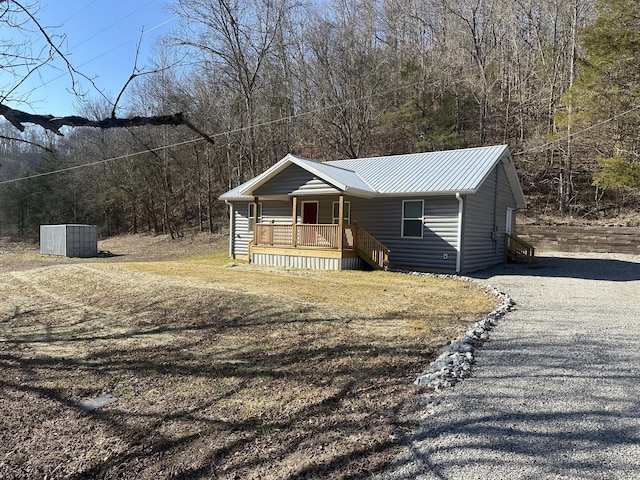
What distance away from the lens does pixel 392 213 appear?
1401 cm

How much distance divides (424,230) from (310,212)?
4.74m

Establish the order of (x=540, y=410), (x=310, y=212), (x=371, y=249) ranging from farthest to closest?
(x=310, y=212)
(x=371, y=249)
(x=540, y=410)

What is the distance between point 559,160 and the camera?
2528 centimetres

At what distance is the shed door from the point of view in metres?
15.9

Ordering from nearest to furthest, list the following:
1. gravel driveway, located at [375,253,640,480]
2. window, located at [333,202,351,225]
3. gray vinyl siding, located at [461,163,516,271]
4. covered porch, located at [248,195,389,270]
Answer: gravel driveway, located at [375,253,640,480] < gray vinyl siding, located at [461,163,516,271] < covered porch, located at [248,195,389,270] < window, located at [333,202,351,225]

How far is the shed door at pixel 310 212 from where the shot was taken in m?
15.9

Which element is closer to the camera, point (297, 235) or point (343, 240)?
point (343, 240)

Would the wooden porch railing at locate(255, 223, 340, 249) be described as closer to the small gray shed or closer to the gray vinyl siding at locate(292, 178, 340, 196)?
the gray vinyl siding at locate(292, 178, 340, 196)

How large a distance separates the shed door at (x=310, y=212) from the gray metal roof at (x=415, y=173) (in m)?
1.80

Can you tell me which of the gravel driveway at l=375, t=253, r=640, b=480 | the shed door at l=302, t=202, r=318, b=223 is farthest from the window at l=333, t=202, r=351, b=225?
the gravel driveway at l=375, t=253, r=640, b=480

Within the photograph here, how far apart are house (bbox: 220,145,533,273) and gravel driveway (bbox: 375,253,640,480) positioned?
6613 mm

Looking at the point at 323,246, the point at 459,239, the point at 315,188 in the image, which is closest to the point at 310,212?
the point at 315,188

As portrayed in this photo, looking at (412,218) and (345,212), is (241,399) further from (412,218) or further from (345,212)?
(345,212)

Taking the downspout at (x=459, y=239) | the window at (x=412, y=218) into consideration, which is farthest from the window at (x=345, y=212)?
the downspout at (x=459, y=239)
